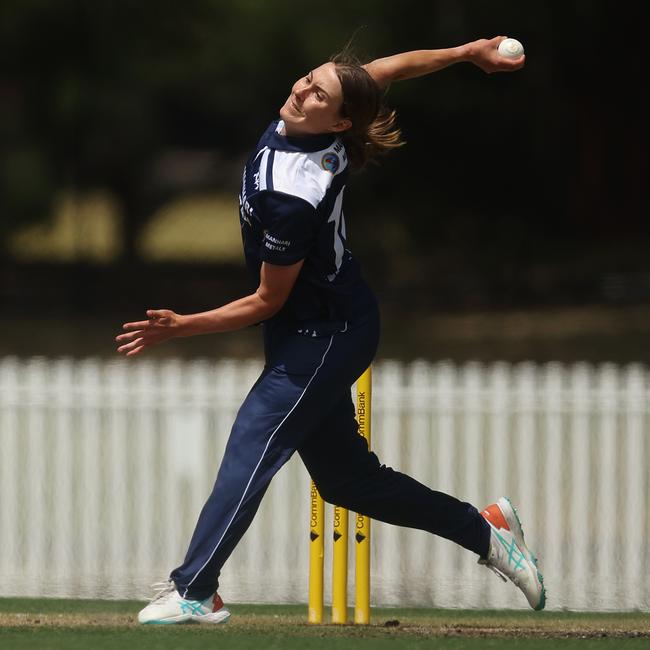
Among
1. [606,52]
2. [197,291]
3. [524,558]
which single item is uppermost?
[606,52]

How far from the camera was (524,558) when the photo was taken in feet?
17.7

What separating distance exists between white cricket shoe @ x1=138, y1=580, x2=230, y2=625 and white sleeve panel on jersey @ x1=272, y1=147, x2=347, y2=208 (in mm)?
1198

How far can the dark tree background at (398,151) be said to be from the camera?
1986 centimetres

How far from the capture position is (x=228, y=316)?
4.79m

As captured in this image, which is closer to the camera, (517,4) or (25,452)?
(25,452)

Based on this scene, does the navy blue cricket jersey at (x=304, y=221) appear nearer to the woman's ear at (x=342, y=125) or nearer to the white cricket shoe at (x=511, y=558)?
the woman's ear at (x=342, y=125)

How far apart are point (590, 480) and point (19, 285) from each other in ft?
46.4

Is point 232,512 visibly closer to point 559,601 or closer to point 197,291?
point 559,601

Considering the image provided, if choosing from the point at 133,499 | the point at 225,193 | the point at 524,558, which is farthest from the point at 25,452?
the point at 225,193

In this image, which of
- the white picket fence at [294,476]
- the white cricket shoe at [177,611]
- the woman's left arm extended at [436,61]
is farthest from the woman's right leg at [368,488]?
the white picket fence at [294,476]

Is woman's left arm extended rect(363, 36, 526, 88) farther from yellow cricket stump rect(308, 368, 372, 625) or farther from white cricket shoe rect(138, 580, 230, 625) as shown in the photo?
white cricket shoe rect(138, 580, 230, 625)

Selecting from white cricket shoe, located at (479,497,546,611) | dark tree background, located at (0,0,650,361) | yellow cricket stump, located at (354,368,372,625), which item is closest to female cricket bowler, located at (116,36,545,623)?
yellow cricket stump, located at (354,368,372,625)

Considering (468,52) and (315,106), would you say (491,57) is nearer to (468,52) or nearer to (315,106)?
(468,52)

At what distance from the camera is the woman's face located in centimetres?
482
